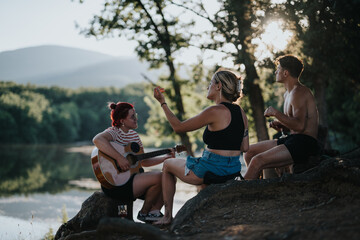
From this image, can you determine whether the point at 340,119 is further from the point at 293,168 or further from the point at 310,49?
the point at 293,168

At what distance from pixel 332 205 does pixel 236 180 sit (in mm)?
1009

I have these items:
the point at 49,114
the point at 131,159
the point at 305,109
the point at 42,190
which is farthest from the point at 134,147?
the point at 49,114

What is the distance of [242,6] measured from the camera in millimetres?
9211

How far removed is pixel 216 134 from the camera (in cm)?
415

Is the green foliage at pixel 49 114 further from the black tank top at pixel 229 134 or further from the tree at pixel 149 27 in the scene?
the black tank top at pixel 229 134

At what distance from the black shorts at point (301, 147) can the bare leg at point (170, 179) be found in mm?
1263

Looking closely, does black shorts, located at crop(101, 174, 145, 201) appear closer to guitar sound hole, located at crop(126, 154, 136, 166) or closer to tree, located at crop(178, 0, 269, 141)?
guitar sound hole, located at crop(126, 154, 136, 166)

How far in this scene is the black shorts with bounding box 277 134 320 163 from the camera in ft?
15.6

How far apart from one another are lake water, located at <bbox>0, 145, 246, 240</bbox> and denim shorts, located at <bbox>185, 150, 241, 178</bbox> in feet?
17.3

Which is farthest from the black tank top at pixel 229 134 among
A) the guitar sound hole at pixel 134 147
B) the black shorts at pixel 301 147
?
the guitar sound hole at pixel 134 147

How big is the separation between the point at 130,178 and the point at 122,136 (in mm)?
530

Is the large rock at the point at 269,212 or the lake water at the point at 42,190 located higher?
the large rock at the point at 269,212

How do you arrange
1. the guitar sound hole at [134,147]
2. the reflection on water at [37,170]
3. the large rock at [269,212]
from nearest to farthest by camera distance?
the large rock at [269,212]
the guitar sound hole at [134,147]
the reflection on water at [37,170]

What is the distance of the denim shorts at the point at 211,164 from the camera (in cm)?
420
